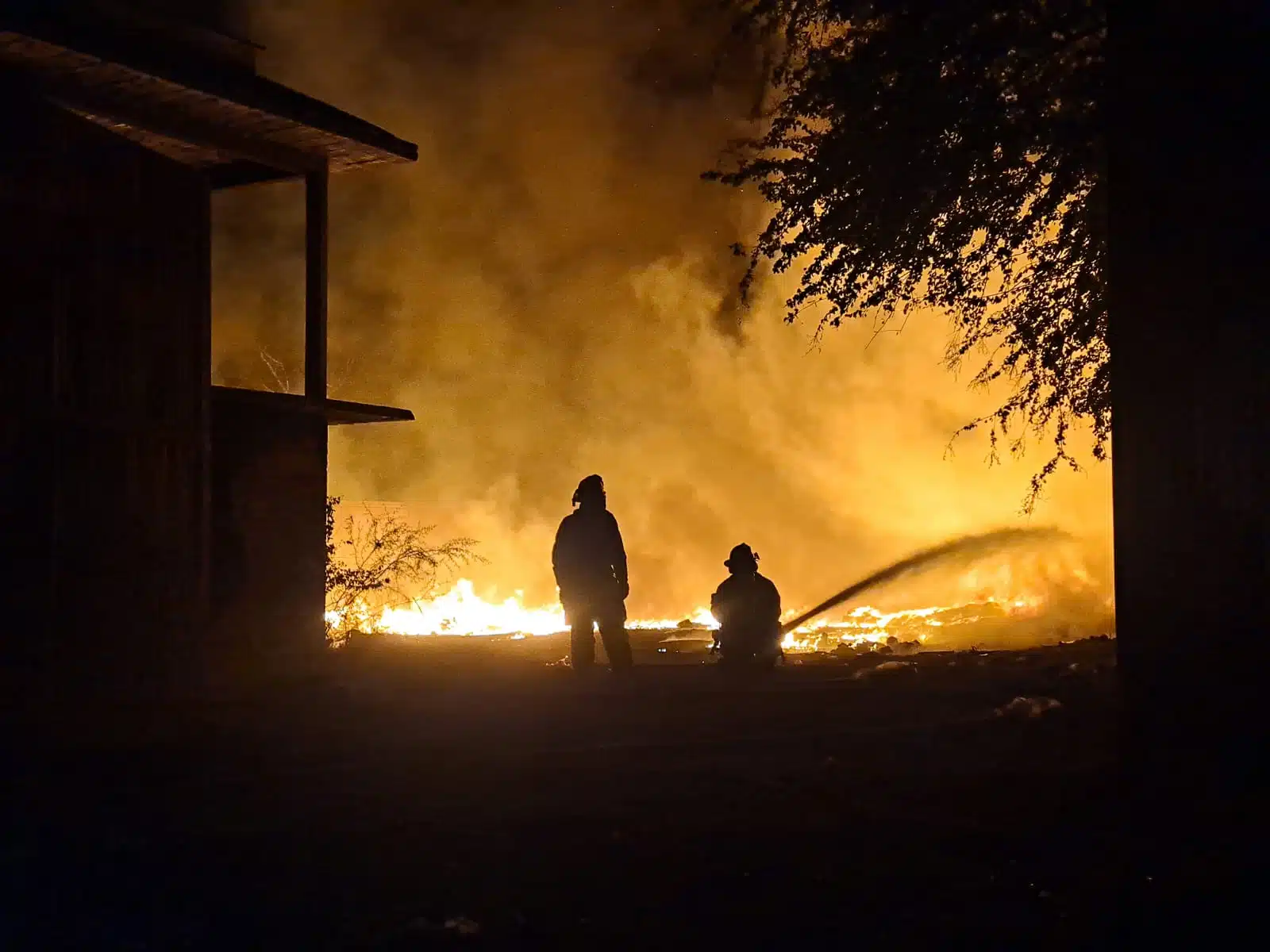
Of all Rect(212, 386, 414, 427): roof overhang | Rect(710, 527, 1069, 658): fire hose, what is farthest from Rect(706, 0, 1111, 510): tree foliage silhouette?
Rect(710, 527, 1069, 658): fire hose

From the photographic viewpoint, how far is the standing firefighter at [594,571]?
40.0 feet

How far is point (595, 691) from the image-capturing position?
10633 millimetres

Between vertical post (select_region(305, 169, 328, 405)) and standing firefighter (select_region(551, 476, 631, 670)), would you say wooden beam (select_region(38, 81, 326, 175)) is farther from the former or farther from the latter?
standing firefighter (select_region(551, 476, 631, 670))

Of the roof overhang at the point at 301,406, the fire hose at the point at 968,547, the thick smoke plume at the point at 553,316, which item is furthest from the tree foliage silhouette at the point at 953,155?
the thick smoke plume at the point at 553,316

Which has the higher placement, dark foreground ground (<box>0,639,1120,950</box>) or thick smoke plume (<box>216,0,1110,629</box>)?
thick smoke plume (<box>216,0,1110,629</box>)

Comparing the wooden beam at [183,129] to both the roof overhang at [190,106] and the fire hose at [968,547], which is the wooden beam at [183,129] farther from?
the fire hose at [968,547]

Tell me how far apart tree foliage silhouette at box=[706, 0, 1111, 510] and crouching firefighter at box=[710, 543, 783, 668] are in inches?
116

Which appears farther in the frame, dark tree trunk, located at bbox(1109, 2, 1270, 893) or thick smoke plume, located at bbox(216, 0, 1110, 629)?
thick smoke plume, located at bbox(216, 0, 1110, 629)

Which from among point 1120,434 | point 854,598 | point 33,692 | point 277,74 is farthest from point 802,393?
point 1120,434

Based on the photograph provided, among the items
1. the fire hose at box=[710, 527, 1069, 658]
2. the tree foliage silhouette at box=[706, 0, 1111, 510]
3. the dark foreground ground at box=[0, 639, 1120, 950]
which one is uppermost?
the tree foliage silhouette at box=[706, 0, 1111, 510]

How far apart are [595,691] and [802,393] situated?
19191 millimetres

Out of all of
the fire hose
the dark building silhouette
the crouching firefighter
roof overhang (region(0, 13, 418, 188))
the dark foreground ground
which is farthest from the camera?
the fire hose

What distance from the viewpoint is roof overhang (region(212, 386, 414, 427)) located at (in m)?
11.4

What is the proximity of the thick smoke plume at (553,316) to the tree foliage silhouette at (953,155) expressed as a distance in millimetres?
17905
